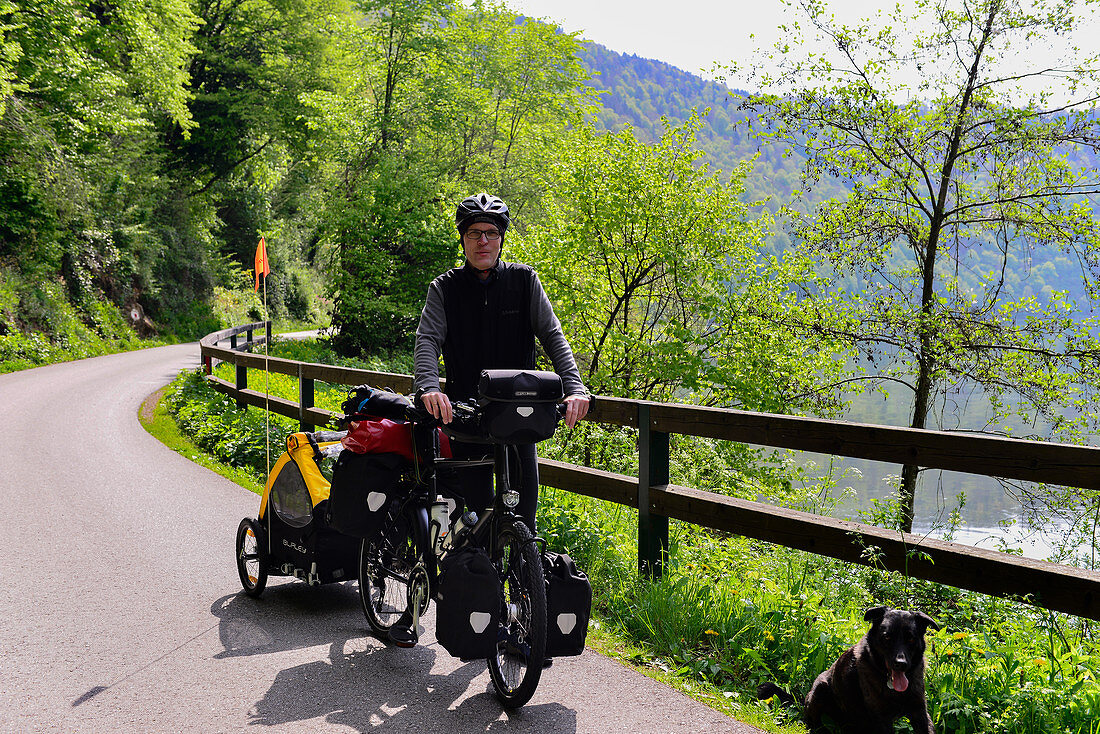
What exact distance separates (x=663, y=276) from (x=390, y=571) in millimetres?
10459

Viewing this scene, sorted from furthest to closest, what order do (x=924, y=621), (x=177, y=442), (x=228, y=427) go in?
(x=177, y=442) < (x=228, y=427) < (x=924, y=621)

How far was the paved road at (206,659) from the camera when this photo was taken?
3.41m

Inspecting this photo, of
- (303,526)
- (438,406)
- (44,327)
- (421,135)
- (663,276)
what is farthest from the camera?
(421,135)

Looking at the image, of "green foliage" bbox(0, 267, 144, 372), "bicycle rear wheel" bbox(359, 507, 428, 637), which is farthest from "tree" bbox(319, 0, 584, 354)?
"bicycle rear wheel" bbox(359, 507, 428, 637)

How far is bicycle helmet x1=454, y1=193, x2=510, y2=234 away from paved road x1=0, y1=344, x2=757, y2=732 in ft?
6.80

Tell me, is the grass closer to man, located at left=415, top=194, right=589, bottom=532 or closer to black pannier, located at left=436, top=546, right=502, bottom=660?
black pannier, located at left=436, top=546, right=502, bottom=660

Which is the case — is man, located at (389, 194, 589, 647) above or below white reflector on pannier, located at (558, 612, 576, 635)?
above

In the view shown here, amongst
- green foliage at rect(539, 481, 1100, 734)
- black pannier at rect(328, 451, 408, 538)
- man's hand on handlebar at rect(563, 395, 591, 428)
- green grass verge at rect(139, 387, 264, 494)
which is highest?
man's hand on handlebar at rect(563, 395, 591, 428)

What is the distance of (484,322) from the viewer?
12.9 feet

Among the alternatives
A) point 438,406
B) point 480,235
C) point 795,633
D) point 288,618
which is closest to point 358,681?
point 288,618

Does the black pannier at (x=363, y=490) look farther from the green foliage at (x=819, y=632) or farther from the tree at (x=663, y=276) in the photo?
the tree at (x=663, y=276)

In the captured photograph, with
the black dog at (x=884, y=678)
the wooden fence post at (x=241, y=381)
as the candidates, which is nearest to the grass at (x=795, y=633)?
the black dog at (x=884, y=678)

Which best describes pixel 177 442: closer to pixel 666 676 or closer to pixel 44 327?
pixel 666 676

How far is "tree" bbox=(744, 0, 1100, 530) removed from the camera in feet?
34.9
